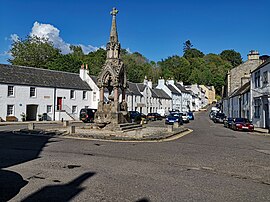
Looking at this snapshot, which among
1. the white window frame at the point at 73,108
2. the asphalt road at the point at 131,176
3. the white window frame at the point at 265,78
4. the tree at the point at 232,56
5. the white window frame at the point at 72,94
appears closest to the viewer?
the asphalt road at the point at 131,176

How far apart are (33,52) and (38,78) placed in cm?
2330

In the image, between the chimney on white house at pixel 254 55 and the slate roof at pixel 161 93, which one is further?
the slate roof at pixel 161 93

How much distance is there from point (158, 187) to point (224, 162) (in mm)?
4773

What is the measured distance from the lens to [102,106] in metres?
24.3

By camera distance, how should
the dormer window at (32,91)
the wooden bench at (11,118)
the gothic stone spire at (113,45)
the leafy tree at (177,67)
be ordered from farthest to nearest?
1. the leafy tree at (177,67)
2. the dormer window at (32,91)
3. the wooden bench at (11,118)
4. the gothic stone spire at (113,45)

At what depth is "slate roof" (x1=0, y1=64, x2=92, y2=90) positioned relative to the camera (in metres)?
38.3

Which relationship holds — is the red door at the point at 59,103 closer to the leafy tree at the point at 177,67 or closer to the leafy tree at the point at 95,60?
the leafy tree at the point at 95,60

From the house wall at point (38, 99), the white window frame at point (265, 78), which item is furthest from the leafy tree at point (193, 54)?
the white window frame at point (265, 78)

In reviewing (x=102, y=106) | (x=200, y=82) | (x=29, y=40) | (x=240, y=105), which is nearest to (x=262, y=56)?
(x=240, y=105)

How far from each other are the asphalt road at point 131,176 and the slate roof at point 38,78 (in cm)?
2982

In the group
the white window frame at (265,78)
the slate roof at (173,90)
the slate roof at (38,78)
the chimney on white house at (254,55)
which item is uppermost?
the chimney on white house at (254,55)

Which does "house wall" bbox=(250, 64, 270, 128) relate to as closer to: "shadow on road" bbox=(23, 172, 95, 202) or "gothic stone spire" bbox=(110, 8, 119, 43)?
"gothic stone spire" bbox=(110, 8, 119, 43)

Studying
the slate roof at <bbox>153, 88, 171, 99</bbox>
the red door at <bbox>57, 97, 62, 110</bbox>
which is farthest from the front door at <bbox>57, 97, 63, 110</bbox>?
the slate roof at <bbox>153, 88, 171, 99</bbox>

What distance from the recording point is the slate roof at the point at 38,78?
38.3 meters
